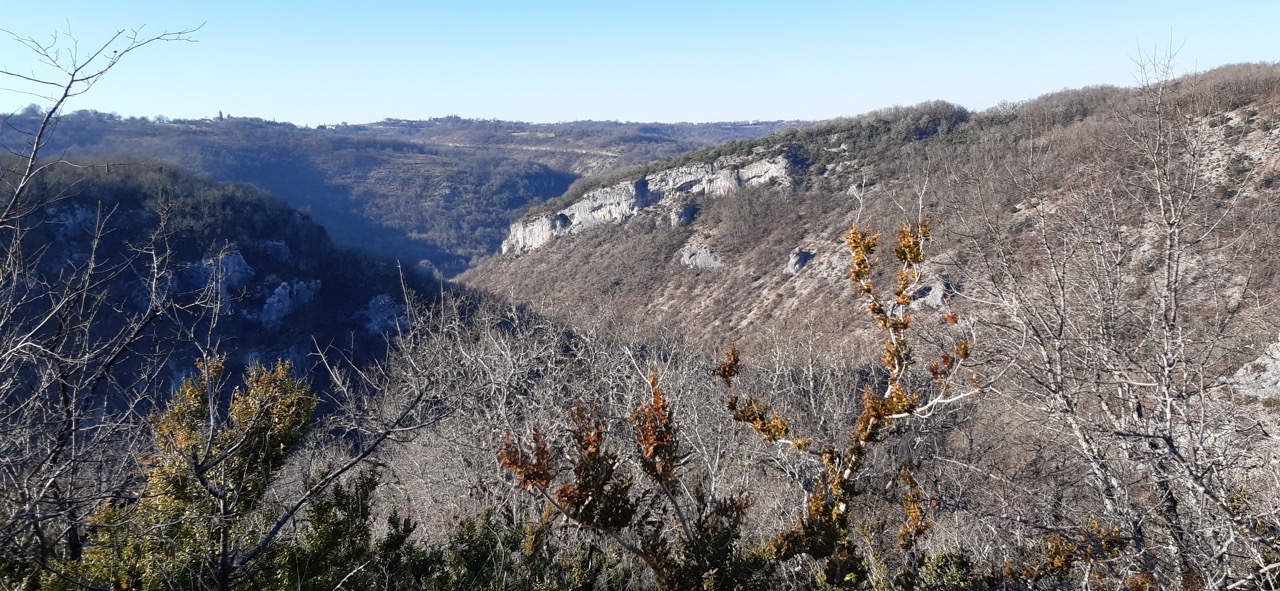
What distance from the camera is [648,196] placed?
2778 inches

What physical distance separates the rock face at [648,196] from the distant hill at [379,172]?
59.2 feet

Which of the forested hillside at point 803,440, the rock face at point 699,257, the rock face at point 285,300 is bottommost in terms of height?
the rock face at point 285,300

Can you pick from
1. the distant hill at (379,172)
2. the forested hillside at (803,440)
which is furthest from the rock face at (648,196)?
the forested hillside at (803,440)

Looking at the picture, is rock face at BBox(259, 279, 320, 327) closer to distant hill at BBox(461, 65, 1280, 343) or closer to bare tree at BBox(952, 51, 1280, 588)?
distant hill at BBox(461, 65, 1280, 343)

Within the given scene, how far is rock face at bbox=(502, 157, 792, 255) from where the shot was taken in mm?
63763

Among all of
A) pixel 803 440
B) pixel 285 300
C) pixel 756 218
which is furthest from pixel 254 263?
pixel 803 440

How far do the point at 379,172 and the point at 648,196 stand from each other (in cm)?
7720

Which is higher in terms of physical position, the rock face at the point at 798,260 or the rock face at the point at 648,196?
the rock face at the point at 648,196

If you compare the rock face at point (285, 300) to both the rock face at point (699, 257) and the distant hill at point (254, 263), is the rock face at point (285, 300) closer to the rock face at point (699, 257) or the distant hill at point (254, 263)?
the distant hill at point (254, 263)

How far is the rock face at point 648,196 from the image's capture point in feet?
209

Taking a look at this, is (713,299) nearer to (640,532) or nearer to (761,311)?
(761,311)

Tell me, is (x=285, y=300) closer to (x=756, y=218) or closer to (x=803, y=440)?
(x=756, y=218)

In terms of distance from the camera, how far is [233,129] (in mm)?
133250

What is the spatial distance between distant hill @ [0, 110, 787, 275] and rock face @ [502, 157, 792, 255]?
1804cm
